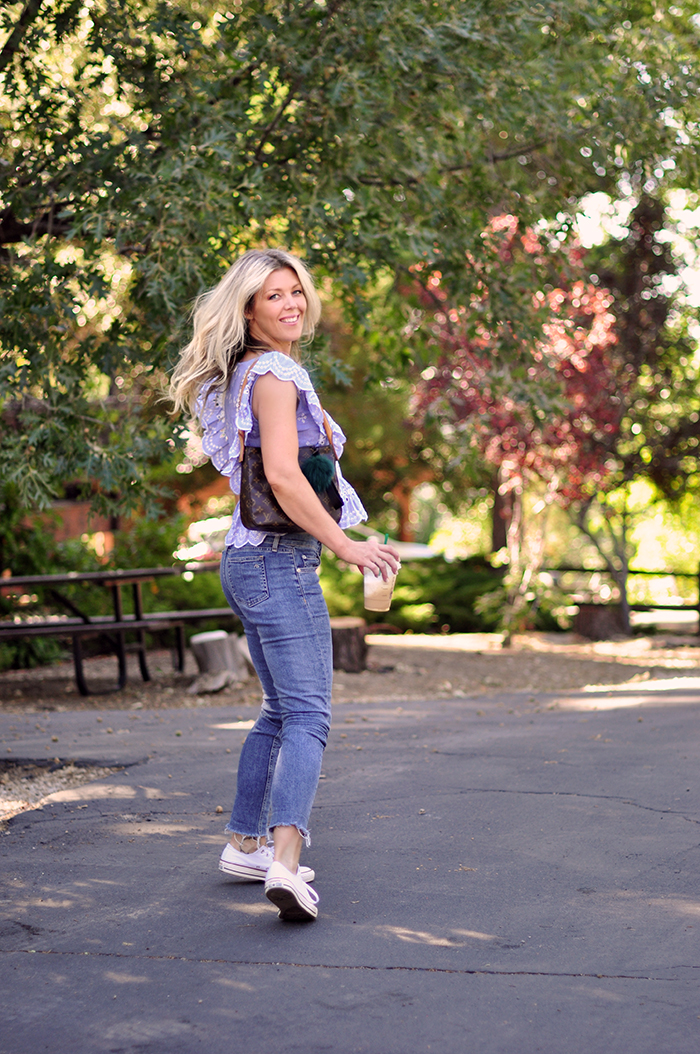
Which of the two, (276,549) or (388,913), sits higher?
(276,549)

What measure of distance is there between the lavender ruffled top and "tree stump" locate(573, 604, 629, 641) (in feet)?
36.0

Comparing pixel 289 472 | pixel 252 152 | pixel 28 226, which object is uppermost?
pixel 252 152

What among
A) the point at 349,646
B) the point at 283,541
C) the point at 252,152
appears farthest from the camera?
the point at 349,646

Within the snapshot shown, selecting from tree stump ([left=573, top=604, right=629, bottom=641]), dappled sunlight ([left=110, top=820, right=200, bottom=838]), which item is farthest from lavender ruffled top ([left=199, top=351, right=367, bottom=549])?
tree stump ([left=573, top=604, right=629, bottom=641])

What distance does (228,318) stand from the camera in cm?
332

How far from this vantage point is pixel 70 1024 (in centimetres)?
254

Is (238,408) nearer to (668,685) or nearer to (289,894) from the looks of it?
(289,894)

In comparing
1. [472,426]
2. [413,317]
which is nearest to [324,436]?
[413,317]

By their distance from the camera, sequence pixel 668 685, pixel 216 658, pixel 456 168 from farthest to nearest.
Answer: pixel 216 658
pixel 668 685
pixel 456 168

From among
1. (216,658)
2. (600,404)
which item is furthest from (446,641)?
(216,658)

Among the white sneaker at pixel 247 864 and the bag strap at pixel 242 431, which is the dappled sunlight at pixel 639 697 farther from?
the bag strap at pixel 242 431

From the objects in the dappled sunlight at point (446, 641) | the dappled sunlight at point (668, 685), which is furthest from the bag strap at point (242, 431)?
the dappled sunlight at point (446, 641)

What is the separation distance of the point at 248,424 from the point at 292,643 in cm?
65

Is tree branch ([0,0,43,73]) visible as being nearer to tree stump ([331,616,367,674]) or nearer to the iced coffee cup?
the iced coffee cup
